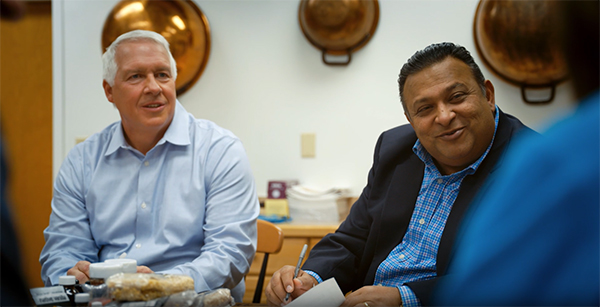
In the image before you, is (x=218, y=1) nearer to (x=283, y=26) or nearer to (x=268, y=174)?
(x=283, y=26)

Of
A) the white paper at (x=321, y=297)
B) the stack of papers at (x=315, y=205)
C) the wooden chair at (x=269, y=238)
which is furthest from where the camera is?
the stack of papers at (x=315, y=205)

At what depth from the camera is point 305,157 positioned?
2.94m

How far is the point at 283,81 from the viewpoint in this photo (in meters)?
2.95

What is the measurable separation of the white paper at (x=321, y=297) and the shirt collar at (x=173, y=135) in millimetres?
808

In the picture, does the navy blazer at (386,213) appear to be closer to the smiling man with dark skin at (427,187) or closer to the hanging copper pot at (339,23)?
the smiling man with dark skin at (427,187)

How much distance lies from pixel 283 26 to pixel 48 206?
6.97 feet

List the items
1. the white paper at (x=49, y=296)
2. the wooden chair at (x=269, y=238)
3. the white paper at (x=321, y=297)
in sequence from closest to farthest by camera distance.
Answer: the white paper at (x=49, y=296) < the white paper at (x=321, y=297) < the wooden chair at (x=269, y=238)

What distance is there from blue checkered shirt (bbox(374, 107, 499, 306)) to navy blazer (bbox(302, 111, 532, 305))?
19 millimetres

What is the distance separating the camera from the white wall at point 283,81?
2.85m

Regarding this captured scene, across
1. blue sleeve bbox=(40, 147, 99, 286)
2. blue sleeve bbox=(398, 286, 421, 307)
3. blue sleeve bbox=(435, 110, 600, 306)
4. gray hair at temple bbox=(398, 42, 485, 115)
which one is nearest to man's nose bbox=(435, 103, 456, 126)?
gray hair at temple bbox=(398, 42, 485, 115)

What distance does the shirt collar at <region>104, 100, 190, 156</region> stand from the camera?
5.39 feet

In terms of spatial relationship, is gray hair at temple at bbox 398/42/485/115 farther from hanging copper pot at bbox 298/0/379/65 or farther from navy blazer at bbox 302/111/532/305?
hanging copper pot at bbox 298/0/379/65

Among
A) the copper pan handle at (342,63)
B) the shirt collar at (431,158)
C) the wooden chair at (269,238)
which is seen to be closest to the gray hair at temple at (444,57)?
the shirt collar at (431,158)

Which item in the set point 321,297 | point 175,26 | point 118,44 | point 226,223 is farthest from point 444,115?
point 175,26
